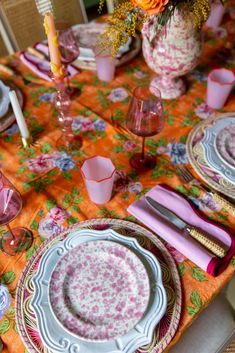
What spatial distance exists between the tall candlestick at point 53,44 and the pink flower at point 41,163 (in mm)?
244

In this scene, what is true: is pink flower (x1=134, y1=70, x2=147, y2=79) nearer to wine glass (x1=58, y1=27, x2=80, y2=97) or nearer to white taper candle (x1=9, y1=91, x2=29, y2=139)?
wine glass (x1=58, y1=27, x2=80, y2=97)

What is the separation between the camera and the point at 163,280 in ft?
2.46

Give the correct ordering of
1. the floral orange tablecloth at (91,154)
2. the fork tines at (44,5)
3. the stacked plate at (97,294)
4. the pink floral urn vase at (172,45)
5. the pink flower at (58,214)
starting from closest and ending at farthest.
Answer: the stacked plate at (97,294), the floral orange tablecloth at (91,154), the pink flower at (58,214), the pink floral urn vase at (172,45), the fork tines at (44,5)

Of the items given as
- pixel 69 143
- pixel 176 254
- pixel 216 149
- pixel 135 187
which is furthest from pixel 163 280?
pixel 69 143

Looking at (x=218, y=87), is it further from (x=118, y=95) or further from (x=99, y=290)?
(x=99, y=290)

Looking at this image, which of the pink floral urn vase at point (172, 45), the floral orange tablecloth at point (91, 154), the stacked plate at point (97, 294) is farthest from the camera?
the pink floral urn vase at point (172, 45)

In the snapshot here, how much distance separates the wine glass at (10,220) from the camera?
80 centimetres

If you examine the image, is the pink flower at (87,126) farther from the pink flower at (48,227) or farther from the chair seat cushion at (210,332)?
the chair seat cushion at (210,332)

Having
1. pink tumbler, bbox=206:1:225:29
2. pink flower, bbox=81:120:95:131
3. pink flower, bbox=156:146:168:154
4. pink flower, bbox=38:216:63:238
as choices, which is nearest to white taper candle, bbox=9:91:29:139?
Answer: pink flower, bbox=81:120:95:131

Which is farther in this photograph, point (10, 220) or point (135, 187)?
point (135, 187)

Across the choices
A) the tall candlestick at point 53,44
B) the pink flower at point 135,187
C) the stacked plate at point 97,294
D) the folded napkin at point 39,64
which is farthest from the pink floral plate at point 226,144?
the folded napkin at point 39,64

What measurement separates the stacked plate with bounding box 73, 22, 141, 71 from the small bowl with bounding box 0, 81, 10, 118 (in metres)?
0.30

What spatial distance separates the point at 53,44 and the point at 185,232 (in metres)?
0.58

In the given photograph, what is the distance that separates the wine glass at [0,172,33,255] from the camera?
0.80 meters
